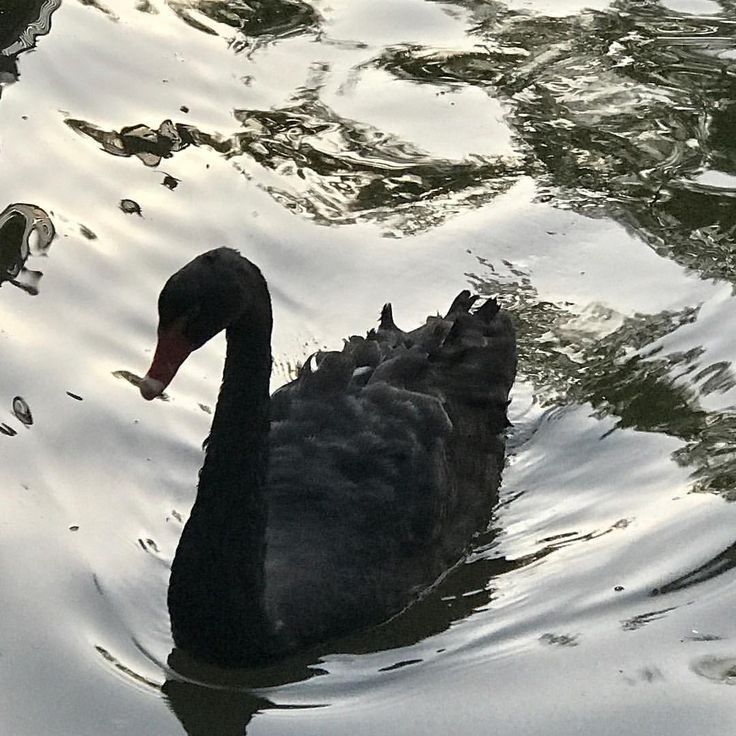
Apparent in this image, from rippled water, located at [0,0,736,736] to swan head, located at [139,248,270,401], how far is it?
882 millimetres

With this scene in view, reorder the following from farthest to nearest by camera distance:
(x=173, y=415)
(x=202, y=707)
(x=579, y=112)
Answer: (x=579, y=112) < (x=173, y=415) < (x=202, y=707)

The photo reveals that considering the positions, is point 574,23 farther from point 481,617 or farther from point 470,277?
point 481,617

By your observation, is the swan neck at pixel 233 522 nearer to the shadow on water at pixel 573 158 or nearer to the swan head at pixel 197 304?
the swan head at pixel 197 304

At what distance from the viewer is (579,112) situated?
24.0 feet

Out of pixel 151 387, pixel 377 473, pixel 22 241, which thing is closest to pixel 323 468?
pixel 377 473

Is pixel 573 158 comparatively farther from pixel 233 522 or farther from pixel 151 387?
pixel 151 387

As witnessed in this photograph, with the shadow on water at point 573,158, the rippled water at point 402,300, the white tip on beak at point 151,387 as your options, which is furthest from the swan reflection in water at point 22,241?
the white tip on beak at point 151,387

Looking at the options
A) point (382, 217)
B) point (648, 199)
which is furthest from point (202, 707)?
point (648, 199)

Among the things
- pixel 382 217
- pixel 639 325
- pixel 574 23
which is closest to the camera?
pixel 639 325

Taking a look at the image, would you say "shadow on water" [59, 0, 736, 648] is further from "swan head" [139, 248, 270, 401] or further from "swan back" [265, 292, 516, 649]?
"swan head" [139, 248, 270, 401]

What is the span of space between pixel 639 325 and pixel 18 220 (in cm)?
235

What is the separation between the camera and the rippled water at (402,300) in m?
4.14

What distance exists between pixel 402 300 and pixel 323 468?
5.89 feet

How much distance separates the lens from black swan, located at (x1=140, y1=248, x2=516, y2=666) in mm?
3854
